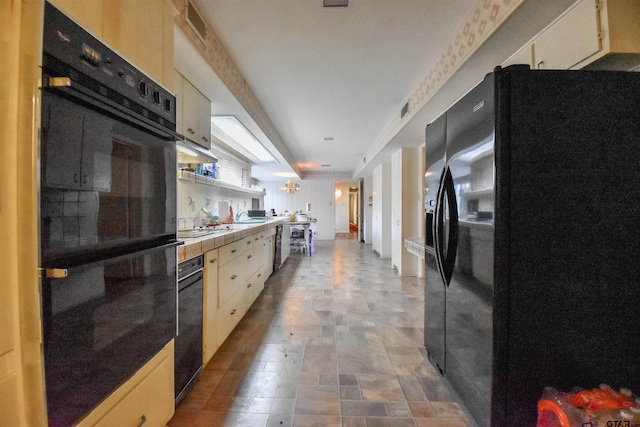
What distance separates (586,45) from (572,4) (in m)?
0.26

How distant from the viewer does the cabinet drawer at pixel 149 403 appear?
100 centimetres

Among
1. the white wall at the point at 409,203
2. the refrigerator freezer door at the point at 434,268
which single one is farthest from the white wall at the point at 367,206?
the refrigerator freezer door at the point at 434,268

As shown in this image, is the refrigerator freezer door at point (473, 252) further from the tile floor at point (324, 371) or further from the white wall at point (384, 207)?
the white wall at point (384, 207)

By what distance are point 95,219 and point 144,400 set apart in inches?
33.9

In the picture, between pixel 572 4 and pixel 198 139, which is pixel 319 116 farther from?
pixel 572 4

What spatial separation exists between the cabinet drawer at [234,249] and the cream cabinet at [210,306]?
0.10 metres

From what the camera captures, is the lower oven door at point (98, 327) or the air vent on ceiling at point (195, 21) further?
the air vent on ceiling at point (195, 21)

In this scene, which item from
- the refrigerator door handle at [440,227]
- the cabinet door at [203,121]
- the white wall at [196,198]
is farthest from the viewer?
the white wall at [196,198]

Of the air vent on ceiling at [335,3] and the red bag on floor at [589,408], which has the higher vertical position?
the air vent on ceiling at [335,3]

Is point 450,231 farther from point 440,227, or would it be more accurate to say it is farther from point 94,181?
point 94,181

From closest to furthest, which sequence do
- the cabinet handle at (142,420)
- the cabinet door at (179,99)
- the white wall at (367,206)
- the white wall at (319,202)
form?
the cabinet handle at (142,420)
the cabinet door at (179,99)
the white wall at (367,206)
the white wall at (319,202)

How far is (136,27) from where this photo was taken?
111cm

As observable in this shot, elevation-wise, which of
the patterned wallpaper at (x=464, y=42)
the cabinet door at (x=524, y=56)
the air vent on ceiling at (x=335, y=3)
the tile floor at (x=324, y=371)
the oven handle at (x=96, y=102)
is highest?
the air vent on ceiling at (x=335, y=3)

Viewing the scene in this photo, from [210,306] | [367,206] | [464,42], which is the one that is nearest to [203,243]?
[210,306]
